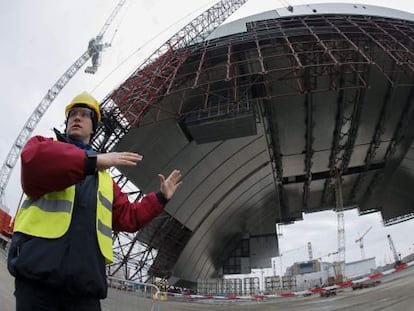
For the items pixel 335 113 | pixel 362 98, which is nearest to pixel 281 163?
pixel 335 113

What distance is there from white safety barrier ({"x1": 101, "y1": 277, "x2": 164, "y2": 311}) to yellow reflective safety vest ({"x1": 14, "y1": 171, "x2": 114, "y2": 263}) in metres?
4.23

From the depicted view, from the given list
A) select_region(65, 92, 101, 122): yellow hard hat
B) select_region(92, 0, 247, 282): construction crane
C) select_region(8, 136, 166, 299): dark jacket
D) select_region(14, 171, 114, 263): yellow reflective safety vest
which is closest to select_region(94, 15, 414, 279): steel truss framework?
select_region(92, 0, 247, 282): construction crane

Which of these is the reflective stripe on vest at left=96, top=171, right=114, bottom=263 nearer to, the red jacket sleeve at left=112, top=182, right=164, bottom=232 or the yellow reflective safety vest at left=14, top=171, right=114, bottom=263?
the yellow reflective safety vest at left=14, top=171, right=114, bottom=263

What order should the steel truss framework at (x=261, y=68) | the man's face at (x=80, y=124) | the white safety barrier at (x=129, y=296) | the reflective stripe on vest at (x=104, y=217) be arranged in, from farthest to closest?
the steel truss framework at (x=261, y=68)
the white safety barrier at (x=129, y=296)
the man's face at (x=80, y=124)
the reflective stripe on vest at (x=104, y=217)

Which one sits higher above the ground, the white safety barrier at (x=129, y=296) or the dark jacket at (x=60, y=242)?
the white safety barrier at (x=129, y=296)

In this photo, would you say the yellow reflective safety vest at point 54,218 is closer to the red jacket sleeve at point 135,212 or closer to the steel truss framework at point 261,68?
the red jacket sleeve at point 135,212

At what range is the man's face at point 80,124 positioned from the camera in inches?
80.0

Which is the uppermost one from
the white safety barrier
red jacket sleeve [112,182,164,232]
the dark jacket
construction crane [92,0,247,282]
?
construction crane [92,0,247,282]

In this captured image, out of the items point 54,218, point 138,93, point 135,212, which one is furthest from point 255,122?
point 54,218

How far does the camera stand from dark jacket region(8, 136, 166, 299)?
158 cm

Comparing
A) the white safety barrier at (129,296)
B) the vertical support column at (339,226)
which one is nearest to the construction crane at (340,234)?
the vertical support column at (339,226)

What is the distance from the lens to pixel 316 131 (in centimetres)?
2562

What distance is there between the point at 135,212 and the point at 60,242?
62cm

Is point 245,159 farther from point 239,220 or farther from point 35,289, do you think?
point 35,289
